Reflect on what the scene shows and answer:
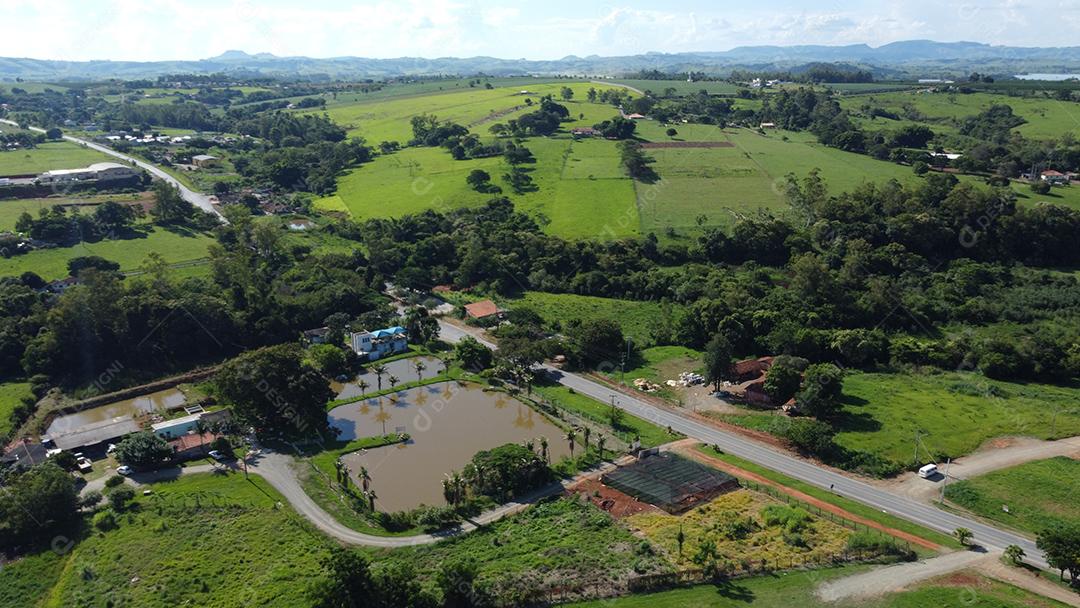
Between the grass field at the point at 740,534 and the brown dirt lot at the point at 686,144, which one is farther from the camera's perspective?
the brown dirt lot at the point at 686,144

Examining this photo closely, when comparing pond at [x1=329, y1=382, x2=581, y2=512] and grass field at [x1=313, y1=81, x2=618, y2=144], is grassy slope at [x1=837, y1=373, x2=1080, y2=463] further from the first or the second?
grass field at [x1=313, y1=81, x2=618, y2=144]

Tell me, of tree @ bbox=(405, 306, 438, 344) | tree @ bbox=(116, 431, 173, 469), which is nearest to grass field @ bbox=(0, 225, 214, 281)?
tree @ bbox=(405, 306, 438, 344)

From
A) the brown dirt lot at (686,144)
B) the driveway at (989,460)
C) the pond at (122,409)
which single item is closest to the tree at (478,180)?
the brown dirt lot at (686,144)

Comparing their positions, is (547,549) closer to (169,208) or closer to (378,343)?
(378,343)

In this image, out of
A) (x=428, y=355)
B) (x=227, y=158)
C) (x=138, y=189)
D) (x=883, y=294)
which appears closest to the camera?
(x=428, y=355)

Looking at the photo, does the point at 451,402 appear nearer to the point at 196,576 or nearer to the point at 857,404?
the point at 196,576

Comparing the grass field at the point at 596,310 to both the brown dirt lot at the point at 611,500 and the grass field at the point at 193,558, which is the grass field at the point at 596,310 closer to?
the brown dirt lot at the point at 611,500

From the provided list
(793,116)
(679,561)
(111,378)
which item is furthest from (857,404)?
(793,116)
